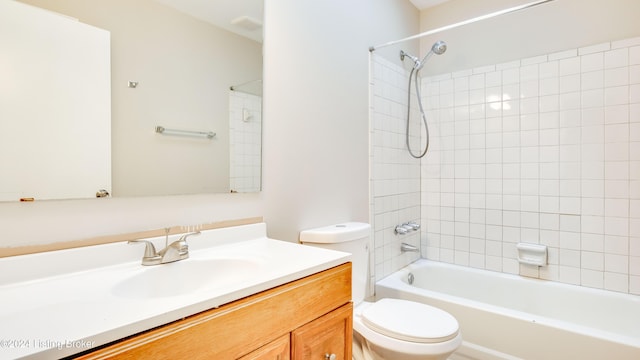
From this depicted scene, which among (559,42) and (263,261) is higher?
(559,42)

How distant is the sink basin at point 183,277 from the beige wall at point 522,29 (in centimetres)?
233

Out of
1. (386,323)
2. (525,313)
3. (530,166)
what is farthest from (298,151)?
(530,166)

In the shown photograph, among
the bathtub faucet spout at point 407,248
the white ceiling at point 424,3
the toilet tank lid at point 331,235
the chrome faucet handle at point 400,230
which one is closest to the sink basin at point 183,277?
the toilet tank lid at point 331,235

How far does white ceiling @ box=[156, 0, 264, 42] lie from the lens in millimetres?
1182

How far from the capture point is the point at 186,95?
1177 millimetres

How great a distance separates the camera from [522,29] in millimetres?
2297

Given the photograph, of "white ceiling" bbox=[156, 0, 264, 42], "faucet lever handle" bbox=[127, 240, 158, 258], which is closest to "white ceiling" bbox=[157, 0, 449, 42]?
"white ceiling" bbox=[156, 0, 264, 42]

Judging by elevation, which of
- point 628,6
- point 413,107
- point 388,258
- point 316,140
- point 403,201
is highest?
point 628,6

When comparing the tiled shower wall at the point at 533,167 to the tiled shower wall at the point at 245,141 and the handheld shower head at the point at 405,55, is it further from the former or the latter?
the tiled shower wall at the point at 245,141

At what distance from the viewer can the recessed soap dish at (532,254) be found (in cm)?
218

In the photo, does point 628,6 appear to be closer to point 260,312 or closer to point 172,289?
point 260,312

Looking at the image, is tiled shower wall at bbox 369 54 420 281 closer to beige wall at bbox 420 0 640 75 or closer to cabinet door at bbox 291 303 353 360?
beige wall at bbox 420 0 640 75

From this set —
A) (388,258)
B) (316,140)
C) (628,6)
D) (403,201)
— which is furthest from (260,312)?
(628,6)

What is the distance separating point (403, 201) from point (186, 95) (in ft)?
5.81
